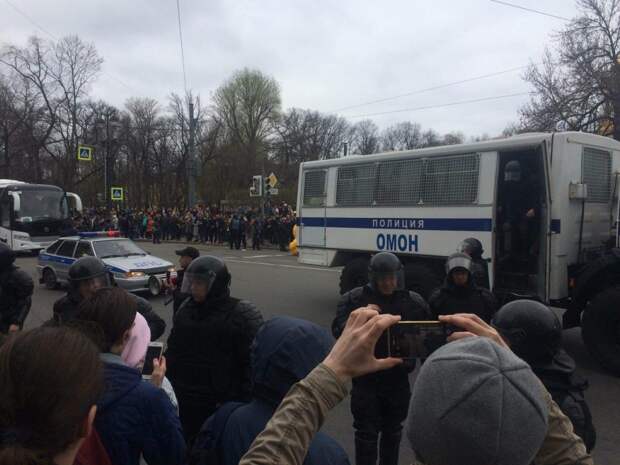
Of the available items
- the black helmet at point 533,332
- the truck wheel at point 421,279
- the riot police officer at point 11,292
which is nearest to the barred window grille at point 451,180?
the truck wheel at point 421,279

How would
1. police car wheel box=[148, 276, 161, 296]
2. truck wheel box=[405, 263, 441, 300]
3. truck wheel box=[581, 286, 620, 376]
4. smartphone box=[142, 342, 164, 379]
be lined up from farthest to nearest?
police car wheel box=[148, 276, 161, 296], truck wheel box=[405, 263, 441, 300], truck wheel box=[581, 286, 620, 376], smartphone box=[142, 342, 164, 379]

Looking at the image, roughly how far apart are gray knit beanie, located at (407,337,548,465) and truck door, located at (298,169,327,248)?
9520mm

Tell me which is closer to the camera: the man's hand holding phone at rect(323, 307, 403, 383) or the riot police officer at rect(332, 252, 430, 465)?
the man's hand holding phone at rect(323, 307, 403, 383)

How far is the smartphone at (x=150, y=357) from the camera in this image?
267 cm

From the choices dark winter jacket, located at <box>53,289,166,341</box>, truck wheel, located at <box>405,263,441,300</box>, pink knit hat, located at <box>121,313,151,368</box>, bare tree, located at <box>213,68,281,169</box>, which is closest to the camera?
pink knit hat, located at <box>121,313,151,368</box>

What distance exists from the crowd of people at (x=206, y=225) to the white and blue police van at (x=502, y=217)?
14.9 metres

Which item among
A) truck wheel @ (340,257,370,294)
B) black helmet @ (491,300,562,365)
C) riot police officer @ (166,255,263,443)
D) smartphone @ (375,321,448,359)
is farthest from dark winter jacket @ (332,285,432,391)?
truck wheel @ (340,257,370,294)

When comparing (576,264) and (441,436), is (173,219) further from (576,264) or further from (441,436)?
(441,436)

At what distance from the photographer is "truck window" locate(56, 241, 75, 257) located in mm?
12736

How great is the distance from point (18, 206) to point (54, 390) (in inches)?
876

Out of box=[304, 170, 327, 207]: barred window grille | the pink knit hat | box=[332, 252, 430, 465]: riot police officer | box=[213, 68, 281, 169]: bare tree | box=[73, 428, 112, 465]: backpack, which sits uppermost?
box=[213, 68, 281, 169]: bare tree

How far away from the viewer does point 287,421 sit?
1.33 meters

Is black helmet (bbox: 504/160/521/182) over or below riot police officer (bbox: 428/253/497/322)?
over

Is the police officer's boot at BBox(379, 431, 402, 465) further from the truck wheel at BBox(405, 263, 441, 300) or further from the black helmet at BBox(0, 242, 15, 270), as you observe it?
the truck wheel at BBox(405, 263, 441, 300)
